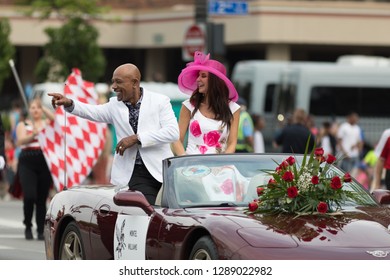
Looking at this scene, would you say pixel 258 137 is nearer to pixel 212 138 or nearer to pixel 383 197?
pixel 212 138

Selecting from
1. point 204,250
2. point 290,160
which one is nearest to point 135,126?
point 290,160

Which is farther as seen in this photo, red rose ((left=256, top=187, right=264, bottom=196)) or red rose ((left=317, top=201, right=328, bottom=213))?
red rose ((left=256, top=187, right=264, bottom=196))

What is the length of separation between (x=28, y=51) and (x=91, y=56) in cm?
1545

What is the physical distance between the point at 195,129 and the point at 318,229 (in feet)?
10.5

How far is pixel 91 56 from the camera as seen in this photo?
39844 mm

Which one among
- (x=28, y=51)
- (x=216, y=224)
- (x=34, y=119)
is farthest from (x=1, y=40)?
(x=216, y=224)

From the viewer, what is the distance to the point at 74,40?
39.5 meters

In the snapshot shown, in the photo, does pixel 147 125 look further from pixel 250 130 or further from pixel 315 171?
pixel 250 130

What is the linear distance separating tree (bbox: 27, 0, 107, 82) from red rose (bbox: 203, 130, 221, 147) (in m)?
27.5

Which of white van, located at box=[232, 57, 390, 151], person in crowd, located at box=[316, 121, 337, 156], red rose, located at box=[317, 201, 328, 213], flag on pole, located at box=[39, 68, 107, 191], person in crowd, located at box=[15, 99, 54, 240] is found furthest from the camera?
white van, located at box=[232, 57, 390, 151]

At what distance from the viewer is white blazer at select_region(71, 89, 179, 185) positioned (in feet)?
35.0

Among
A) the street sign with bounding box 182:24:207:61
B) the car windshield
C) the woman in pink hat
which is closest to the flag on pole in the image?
the street sign with bounding box 182:24:207:61

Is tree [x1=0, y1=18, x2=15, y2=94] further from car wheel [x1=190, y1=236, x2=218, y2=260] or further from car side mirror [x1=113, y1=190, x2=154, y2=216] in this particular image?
car wheel [x1=190, y1=236, x2=218, y2=260]

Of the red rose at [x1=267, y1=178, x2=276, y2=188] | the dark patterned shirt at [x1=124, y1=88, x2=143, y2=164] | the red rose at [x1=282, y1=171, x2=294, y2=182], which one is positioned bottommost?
the red rose at [x1=267, y1=178, x2=276, y2=188]
